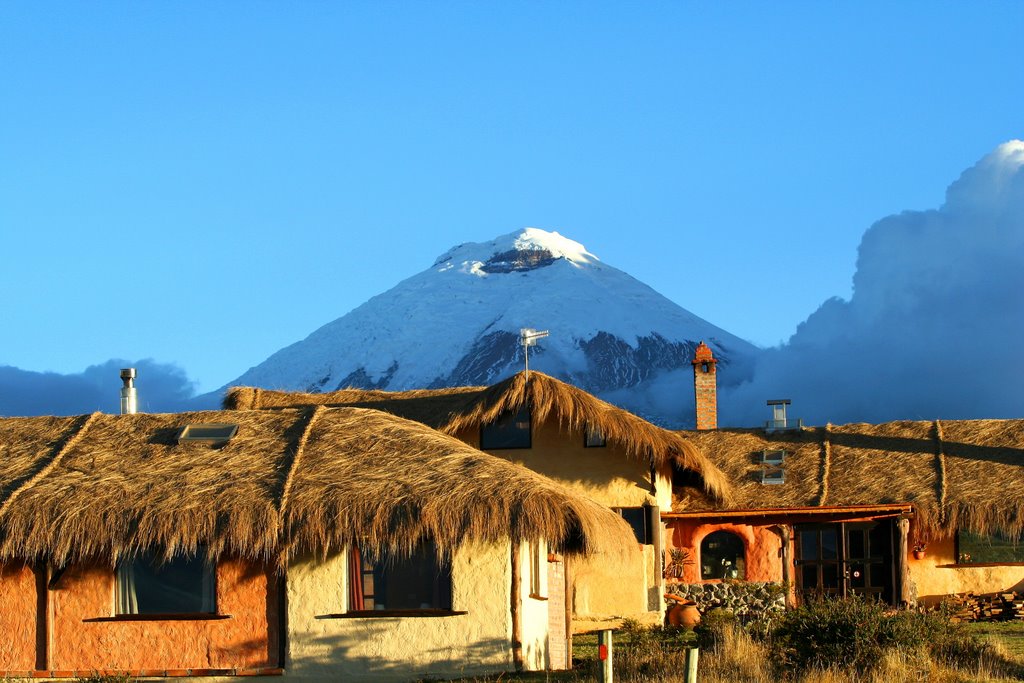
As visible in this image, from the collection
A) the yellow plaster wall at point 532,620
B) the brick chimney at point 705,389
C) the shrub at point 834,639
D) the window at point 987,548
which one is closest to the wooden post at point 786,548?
the window at point 987,548

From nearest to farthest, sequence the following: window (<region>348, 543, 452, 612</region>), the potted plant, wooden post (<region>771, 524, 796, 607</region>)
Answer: window (<region>348, 543, 452, 612</region>) → the potted plant → wooden post (<region>771, 524, 796, 607</region>)

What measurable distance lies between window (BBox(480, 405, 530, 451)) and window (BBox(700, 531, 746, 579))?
4084 mm

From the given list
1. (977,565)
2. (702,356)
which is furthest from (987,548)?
(702,356)

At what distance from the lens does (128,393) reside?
2698cm

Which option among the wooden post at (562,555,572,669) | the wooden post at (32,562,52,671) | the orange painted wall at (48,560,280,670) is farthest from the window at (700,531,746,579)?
the wooden post at (32,562,52,671)

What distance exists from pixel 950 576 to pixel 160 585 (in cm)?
1440

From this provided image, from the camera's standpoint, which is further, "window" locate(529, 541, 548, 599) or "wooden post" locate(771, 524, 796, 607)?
"wooden post" locate(771, 524, 796, 607)

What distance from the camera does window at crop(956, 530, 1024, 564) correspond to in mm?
27328

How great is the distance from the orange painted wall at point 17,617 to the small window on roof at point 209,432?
112 inches

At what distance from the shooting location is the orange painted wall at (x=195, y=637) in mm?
19312

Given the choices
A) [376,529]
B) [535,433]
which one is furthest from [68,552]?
[535,433]

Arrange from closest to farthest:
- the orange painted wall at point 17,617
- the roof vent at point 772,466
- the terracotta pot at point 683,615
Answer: the orange painted wall at point 17,617 < the terracotta pot at point 683,615 < the roof vent at point 772,466

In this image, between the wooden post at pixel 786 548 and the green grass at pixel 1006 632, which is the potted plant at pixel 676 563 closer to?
the wooden post at pixel 786 548

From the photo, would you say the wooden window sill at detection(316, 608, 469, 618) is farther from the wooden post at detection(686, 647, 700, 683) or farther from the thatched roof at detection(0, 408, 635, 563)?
the wooden post at detection(686, 647, 700, 683)
